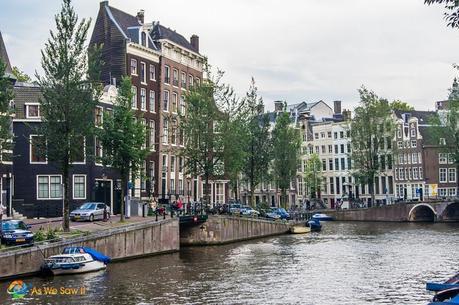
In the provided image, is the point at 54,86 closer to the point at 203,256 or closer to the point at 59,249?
the point at 59,249

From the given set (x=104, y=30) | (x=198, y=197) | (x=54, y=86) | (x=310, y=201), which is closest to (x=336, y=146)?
(x=310, y=201)

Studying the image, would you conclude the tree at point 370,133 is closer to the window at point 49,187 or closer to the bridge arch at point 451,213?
the bridge arch at point 451,213

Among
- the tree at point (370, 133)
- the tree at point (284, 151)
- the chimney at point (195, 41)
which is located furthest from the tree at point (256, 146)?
the tree at point (370, 133)

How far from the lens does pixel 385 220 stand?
98.1 meters

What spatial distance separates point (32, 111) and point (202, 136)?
56.6 feet

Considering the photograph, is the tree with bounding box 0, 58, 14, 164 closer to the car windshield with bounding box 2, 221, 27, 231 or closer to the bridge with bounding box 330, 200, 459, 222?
the car windshield with bounding box 2, 221, 27, 231

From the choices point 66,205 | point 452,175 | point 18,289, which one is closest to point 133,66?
point 66,205

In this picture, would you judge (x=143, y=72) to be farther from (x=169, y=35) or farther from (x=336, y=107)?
(x=336, y=107)

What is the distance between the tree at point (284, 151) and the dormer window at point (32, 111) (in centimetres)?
3843

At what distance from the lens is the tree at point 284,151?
89375mm

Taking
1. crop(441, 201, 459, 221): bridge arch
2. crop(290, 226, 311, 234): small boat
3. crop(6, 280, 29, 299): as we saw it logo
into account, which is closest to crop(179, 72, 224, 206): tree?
crop(290, 226, 311, 234): small boat

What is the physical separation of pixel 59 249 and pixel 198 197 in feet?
142

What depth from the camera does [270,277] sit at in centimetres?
3809

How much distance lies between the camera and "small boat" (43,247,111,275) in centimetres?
3678
